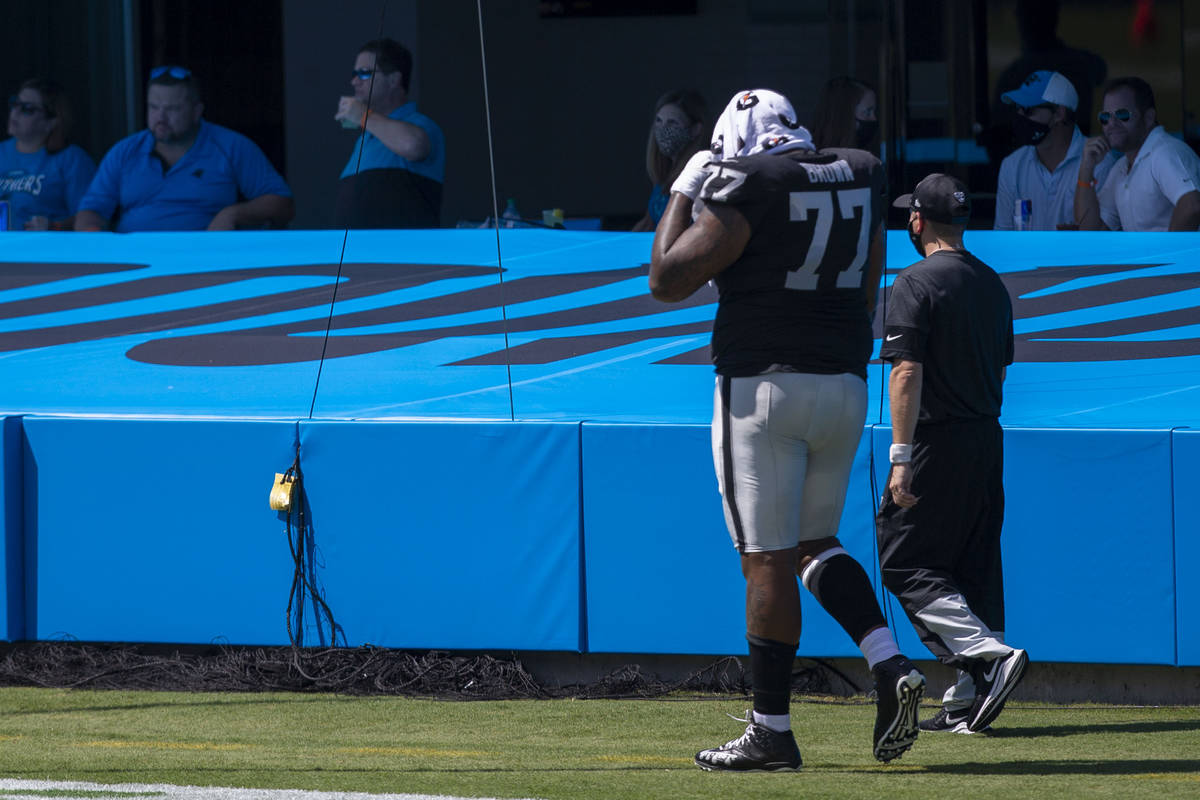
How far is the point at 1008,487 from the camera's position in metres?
4.42

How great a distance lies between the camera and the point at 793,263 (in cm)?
331

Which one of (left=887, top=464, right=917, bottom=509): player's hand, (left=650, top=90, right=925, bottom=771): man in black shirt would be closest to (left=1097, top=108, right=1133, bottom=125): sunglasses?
(left=887, top=464, right=917, bottom=509): player's hand

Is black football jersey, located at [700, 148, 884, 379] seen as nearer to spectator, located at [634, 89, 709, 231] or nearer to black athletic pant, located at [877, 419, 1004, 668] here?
black athletic pant, located at [877, 419, 1004, 668]

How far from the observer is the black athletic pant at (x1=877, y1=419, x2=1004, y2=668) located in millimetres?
3857

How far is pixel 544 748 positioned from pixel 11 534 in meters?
2.02

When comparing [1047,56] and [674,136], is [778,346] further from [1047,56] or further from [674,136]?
[1047,56]

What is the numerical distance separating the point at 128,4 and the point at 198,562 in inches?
255

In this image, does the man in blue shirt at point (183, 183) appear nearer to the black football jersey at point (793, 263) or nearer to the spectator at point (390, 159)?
the spectator at point (390, 159)

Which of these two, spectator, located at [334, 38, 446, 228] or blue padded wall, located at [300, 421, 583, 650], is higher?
spectator, located at [334, 38, 446, 228]

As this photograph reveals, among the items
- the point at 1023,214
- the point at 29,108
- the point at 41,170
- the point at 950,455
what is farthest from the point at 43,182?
the point at 950,455

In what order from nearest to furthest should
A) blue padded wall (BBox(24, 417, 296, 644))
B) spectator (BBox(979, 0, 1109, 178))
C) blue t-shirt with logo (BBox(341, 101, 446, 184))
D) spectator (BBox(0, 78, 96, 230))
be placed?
blue padded wall (BBox(24, 417, 296, 644))
blue t-shirt with logo (BBox(341, 101, 446, 184))
spectator (BBox(0, 78, 96, 230))
spectator (BBox(979, 0, 1109, 178))

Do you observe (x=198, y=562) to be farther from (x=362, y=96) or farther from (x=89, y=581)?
(x=362, y=96)

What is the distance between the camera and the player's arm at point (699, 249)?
129 inches

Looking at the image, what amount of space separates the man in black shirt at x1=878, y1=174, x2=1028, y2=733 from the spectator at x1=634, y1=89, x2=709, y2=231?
2580mm
